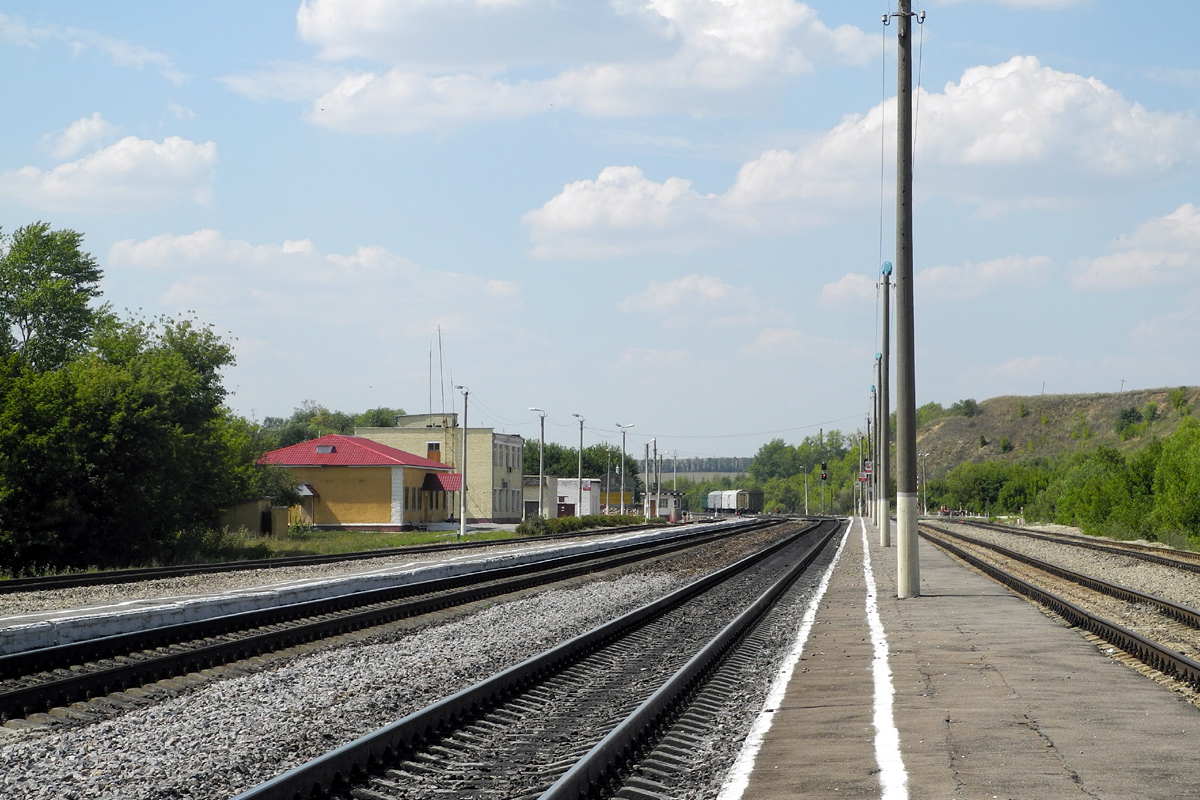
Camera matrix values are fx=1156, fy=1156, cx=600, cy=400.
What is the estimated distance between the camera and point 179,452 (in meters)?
37.8

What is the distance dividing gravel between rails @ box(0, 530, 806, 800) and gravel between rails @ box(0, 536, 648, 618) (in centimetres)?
755

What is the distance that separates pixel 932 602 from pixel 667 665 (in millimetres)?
8592

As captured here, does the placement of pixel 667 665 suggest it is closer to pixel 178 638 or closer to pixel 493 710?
pixel 493 710

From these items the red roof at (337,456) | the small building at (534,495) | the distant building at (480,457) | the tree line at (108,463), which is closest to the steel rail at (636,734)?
the tree line at (108,463)

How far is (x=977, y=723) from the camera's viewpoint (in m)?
8.85

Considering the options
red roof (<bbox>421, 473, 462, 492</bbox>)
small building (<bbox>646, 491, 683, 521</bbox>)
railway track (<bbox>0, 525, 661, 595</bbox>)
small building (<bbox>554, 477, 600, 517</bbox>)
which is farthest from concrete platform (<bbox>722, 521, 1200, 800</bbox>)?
small building (<bbox>646, 491, 683, 521</bbox>)

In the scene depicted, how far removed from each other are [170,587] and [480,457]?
7169 cm

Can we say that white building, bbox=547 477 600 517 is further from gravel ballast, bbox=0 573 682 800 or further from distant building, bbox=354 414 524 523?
gravel ballast, bbox=0 573 682 800

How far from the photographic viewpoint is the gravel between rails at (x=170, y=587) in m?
19.3

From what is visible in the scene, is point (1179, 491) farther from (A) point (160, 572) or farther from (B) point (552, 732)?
(B) point (552, 732)

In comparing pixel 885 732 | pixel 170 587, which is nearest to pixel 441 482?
pixel 170 587

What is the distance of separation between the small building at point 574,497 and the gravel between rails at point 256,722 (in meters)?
90.2

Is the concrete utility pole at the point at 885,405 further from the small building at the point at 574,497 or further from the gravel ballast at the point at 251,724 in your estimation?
the small building at the point at 574,497

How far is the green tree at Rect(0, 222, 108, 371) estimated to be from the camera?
225 ft
